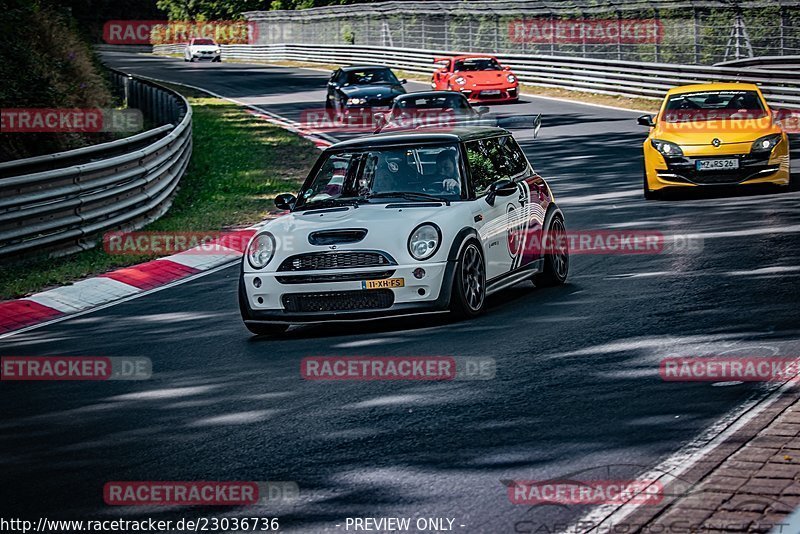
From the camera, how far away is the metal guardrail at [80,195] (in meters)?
13.8

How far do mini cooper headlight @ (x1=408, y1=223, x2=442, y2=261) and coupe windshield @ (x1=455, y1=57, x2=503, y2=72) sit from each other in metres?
27.5

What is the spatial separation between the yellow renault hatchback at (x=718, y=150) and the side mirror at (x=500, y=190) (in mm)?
6423

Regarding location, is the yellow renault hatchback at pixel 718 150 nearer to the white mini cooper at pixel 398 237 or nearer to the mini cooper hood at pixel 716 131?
the mini cooper hood at pixel 716 131

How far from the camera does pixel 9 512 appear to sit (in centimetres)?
572

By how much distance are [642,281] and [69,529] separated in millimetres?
6887

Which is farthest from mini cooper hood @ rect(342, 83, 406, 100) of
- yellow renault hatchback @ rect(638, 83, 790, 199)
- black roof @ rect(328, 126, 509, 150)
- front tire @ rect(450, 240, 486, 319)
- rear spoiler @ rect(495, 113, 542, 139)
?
front tire @ rect(450, 240, 486, 319)

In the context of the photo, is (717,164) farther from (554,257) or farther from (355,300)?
(355,300)

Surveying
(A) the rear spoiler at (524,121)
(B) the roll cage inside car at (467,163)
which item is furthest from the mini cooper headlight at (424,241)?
(A) the rear spoiler at (524,121)

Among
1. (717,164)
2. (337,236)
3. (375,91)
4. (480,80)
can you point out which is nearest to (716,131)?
(717,164)

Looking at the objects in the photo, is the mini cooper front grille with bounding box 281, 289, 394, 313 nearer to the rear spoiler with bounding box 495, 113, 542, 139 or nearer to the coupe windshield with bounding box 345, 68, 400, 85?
the rear spoiler with bounding box 495, 113, 542, 139

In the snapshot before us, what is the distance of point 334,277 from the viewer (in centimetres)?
934

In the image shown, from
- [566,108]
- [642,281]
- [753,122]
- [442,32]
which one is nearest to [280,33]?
[442,32]

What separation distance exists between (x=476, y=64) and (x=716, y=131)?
2087 centimetres

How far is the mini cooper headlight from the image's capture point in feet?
30.7
